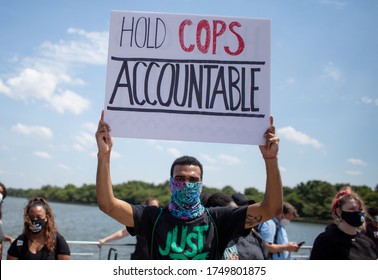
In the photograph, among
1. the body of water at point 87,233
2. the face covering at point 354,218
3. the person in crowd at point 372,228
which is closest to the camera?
the face covering at point 354,218

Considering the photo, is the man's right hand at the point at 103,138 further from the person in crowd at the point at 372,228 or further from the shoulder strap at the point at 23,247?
the person in crowd at the point at 372,228

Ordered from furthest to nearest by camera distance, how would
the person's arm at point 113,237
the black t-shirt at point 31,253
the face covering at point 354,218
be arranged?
the person's arm at point 113,237, the black t-shirt at point 31,253, the face covering at point 354,218

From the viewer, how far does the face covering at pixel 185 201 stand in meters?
2.74

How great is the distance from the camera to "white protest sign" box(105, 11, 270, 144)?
→ 9.78 feet

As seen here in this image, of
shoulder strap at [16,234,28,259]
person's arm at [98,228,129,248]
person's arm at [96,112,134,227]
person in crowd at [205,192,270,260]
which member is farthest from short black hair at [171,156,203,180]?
person's arm at [98,228,129,248]

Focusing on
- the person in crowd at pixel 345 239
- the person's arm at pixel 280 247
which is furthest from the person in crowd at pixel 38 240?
the person in crowd at pixel 345 239

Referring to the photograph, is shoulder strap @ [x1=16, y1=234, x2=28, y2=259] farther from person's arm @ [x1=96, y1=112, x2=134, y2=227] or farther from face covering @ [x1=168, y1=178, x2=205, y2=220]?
face covering @ [x1=168, y1=178, x2=205, y2=220]

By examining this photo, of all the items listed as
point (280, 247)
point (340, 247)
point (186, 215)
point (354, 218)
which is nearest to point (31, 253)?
Result: point (186, 215)

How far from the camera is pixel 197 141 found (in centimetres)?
298

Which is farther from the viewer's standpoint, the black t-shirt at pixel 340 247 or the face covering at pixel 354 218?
the face covering at pixel 354 218

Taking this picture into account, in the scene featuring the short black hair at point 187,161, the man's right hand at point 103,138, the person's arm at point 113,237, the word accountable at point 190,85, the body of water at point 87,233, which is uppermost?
the word accountable at point 190,85

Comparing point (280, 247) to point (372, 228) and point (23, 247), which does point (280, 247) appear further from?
point (23, 247)

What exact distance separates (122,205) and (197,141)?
29.1 inches

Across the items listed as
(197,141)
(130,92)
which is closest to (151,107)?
(130,92)
